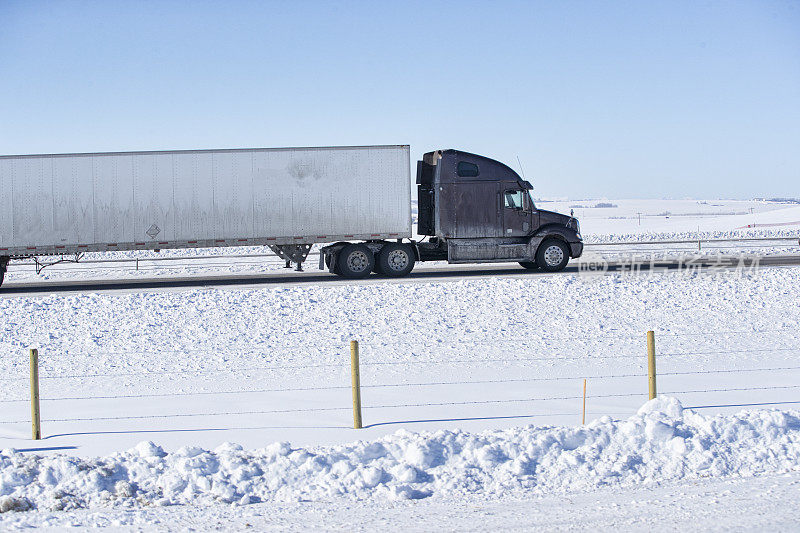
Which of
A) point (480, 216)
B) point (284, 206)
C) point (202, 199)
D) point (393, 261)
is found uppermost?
point (202, 199)

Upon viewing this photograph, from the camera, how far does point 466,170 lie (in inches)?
913

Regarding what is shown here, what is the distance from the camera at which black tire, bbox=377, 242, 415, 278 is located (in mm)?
23688

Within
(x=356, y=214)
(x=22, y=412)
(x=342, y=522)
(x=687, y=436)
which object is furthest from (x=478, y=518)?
(x=356, y=214)

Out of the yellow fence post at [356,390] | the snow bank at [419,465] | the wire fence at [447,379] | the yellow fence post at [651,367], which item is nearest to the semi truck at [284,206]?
the wire fence at [447,379]

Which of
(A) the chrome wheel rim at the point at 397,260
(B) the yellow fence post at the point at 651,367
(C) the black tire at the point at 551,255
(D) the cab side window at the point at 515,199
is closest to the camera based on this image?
(B) the yellow fence post at the point at 651,367

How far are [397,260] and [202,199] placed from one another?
18.6 ft

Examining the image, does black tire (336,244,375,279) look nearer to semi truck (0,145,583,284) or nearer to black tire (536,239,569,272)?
semi truck (0,145,583,284)

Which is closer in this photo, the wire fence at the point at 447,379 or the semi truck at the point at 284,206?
the wire fence at the point at 447,379

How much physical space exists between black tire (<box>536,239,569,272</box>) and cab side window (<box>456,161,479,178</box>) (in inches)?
115

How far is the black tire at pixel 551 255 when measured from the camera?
23953 mm

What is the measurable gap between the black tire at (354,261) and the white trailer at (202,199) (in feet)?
1.43

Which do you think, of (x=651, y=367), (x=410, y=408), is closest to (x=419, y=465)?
(x=410, y=408)

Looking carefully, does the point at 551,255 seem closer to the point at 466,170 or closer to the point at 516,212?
the point at 516,212

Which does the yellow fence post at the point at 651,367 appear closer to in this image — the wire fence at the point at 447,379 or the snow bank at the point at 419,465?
the wire fence at the point at 447,379
